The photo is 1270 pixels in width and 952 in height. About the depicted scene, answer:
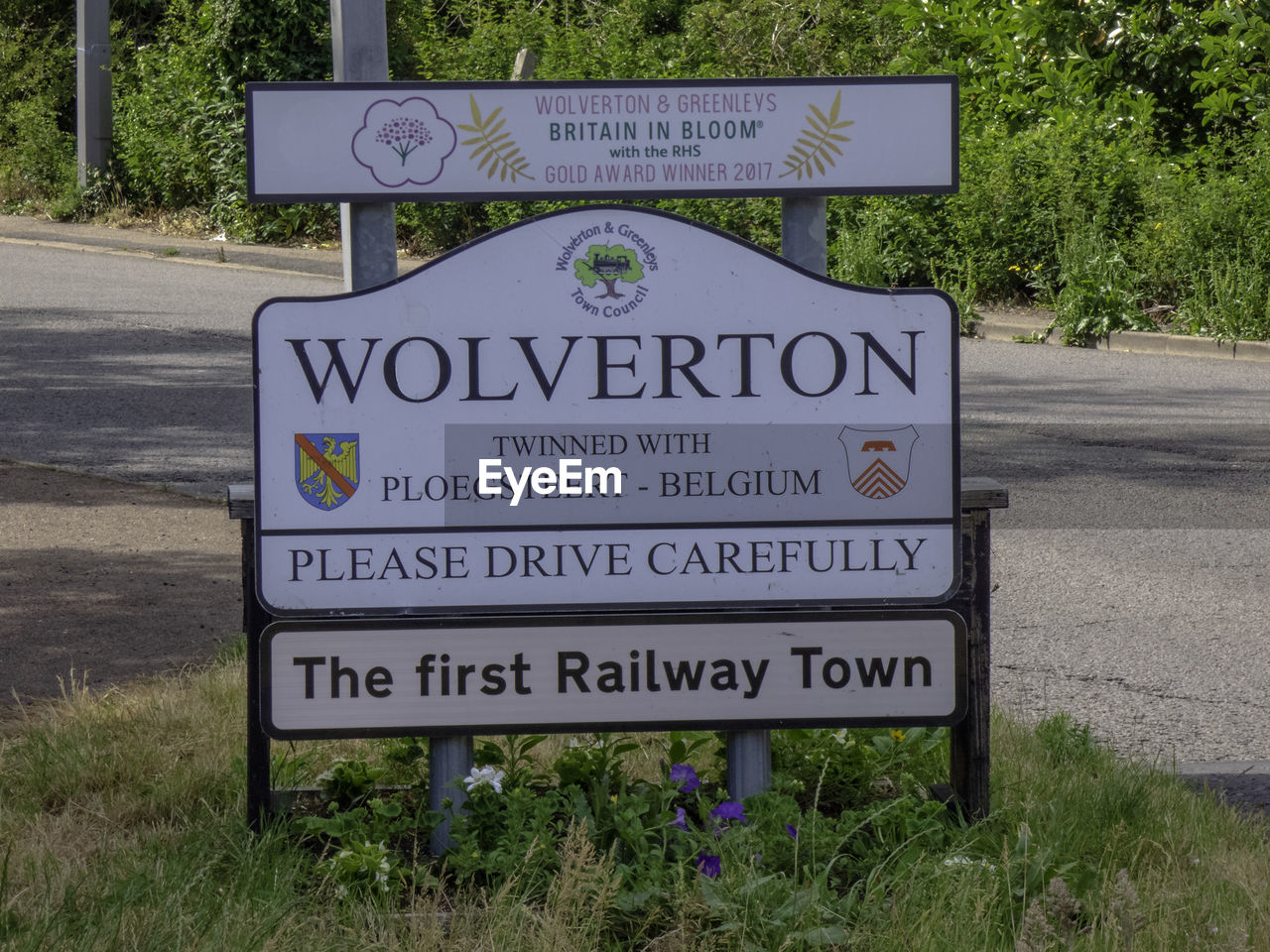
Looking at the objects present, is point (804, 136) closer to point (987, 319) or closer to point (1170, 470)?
point (1170, 470)

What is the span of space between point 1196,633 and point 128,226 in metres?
19.3

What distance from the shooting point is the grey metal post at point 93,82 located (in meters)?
20.8

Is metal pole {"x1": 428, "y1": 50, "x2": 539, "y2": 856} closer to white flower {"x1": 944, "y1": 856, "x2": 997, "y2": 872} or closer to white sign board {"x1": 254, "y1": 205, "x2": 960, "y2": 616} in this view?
white sign board {"x1": 254, "y1": 205, "x2": 960, "y2": 616}

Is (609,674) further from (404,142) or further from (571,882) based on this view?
(404,142)

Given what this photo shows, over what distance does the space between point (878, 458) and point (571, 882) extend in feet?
3.65

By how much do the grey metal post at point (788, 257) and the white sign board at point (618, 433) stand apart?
0.09 metres

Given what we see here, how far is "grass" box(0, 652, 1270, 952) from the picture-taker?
2.64m

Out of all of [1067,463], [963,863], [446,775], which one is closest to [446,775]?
[446,775]

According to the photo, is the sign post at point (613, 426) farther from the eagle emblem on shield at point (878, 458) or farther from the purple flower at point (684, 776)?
the purple flower at point (684, 776)

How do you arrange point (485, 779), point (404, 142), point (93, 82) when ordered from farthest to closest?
point (93, 82), point (485, 779), point (404, 142)

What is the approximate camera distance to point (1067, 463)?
8430 millimetres

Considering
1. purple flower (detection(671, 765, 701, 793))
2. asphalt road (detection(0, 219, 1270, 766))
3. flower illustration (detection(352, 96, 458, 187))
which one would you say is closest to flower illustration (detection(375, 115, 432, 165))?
flower illustration (detection(352, 96, 458, 187))

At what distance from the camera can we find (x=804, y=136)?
311 centimetres

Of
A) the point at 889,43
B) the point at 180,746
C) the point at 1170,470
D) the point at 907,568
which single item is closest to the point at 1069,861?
the point at 907,568
